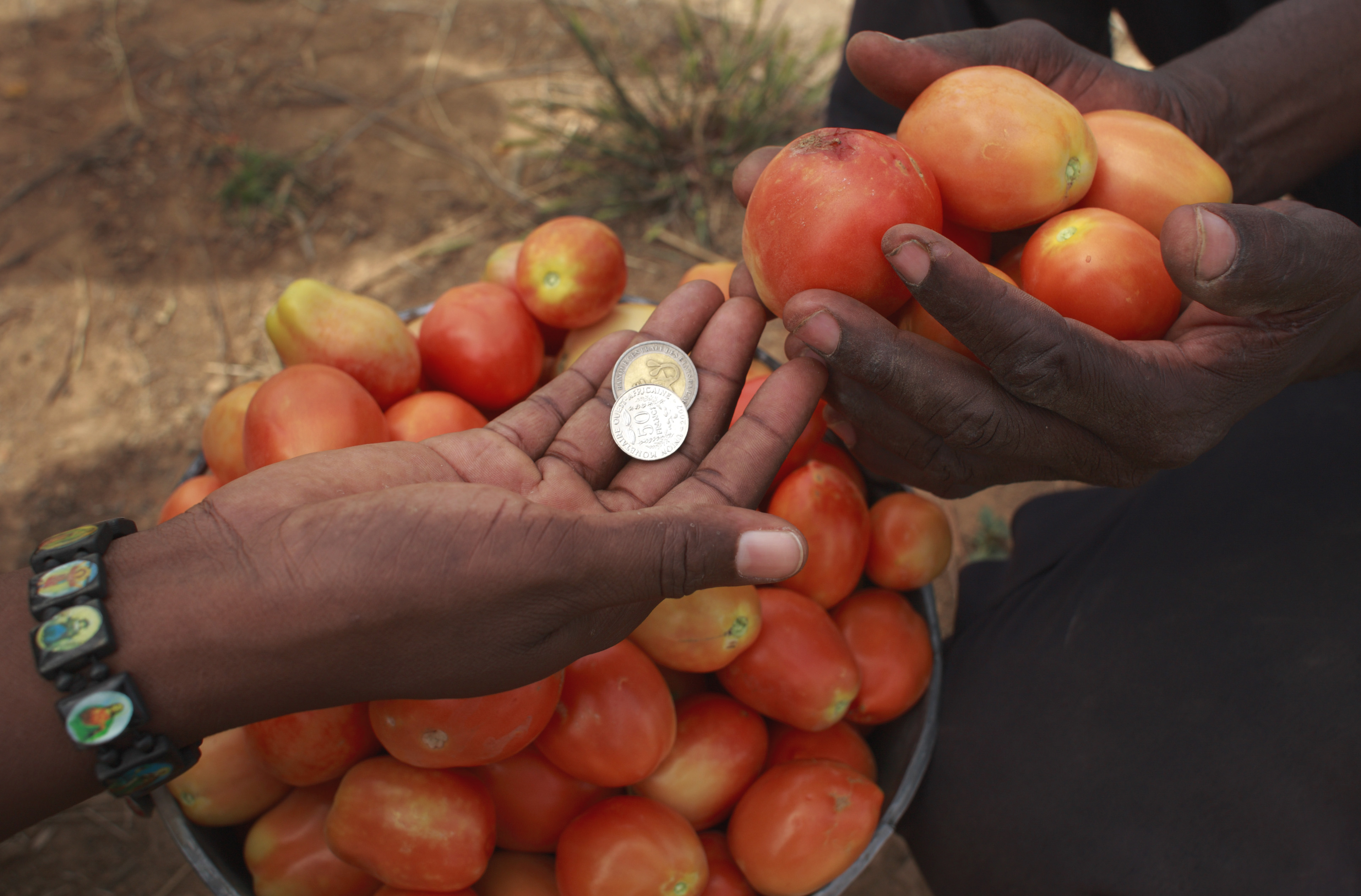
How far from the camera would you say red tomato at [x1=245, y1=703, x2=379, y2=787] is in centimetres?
162

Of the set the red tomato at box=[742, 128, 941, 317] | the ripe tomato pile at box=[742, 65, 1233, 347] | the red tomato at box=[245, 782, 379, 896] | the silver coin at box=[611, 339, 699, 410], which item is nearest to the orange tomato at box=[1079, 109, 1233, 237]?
the ripe tomato pile at box=[742, 65, 1233, 347]

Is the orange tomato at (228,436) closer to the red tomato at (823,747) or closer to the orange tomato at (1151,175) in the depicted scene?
the red tomato at (823,747)

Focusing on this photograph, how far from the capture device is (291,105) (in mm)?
4734

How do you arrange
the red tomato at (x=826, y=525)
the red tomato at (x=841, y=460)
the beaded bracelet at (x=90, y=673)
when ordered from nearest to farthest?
the beaded bracelet at (x=90, y=673) → the red tomato at (x=826, y=525) → the red tomato at (x=841, y=460)

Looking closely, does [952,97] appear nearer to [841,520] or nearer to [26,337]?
[841,520]

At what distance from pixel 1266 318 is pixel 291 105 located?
5.02m

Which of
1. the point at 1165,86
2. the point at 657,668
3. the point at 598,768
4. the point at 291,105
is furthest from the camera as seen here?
the point at 291,105

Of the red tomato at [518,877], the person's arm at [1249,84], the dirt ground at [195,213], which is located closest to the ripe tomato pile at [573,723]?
the red tomato at [518,877]

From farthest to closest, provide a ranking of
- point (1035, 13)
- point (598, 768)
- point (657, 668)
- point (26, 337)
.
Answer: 1. point (26, 337)
2. point (1035, 13)
3. point (657, 668)
4. point (598, 768)

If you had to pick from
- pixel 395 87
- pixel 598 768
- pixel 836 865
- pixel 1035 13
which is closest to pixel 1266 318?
pixel 836 865

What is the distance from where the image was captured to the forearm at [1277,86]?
88.7 inches

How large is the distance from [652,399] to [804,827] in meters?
0.99

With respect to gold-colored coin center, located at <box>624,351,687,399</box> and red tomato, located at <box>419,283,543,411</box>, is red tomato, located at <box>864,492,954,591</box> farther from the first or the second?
red tomato, located at <box>419,283,543,411</box>

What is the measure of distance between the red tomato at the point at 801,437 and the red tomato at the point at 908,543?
0.88 feet
